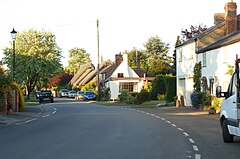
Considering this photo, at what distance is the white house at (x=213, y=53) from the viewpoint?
1318 inches

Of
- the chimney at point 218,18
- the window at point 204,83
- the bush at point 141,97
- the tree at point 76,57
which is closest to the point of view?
the window at point 204,83

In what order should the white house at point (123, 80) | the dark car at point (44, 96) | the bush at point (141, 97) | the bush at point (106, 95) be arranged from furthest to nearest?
1. the white house at point (123, 80)
2. the bush at point (106, 95)
3. the dark car at point (44, 96)
4. the bush at point (141, 97)

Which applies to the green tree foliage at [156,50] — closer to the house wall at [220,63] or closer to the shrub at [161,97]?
the shrub at [161,97]

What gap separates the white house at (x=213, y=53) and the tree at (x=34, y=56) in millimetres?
25228

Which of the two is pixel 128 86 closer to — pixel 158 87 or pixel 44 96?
pixel 158 87

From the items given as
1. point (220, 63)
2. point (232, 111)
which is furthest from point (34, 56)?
point (232, 111)

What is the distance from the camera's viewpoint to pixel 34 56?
63.4m

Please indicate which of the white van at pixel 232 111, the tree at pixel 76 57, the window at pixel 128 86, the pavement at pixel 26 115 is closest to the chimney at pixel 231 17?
the pavement at pixel 26 115

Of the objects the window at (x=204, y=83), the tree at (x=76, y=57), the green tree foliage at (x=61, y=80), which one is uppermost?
the tree at (x=76, y=57)

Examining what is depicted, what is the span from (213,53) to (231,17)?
4.63 metres

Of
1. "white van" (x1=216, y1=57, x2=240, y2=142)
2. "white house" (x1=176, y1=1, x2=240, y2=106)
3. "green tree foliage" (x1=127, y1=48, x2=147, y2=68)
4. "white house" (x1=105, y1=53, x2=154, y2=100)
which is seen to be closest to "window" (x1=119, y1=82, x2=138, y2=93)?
"white house" (x1=105, y1=53, x2=154, y2=100)

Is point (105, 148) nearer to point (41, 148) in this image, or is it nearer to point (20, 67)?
point (41, 148)

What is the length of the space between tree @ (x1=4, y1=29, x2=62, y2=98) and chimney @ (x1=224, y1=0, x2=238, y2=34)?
105 feet

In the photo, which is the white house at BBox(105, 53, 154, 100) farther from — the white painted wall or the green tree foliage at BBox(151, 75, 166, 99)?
the white painted wall
